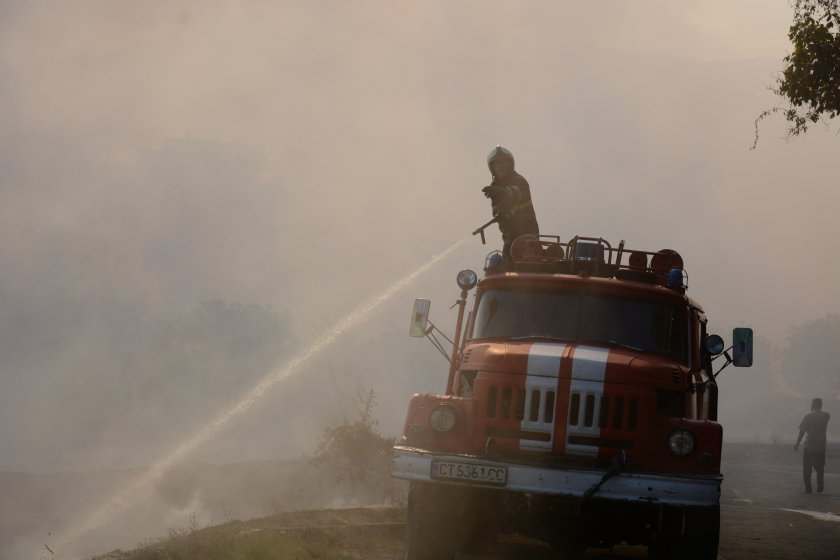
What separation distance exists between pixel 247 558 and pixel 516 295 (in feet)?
12.0

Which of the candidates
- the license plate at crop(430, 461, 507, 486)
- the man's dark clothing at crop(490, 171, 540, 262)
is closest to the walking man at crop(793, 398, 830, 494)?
the man's dark clothing at crop(490, 171, 540, 262)

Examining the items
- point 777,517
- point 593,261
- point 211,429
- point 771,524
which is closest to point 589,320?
point 593,261

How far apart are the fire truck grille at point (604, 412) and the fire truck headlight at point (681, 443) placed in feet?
1.10

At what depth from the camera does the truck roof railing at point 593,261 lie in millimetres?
11586

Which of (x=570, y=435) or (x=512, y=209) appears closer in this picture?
(x=570, y=435)

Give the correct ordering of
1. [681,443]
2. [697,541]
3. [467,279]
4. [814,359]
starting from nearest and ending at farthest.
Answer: [697,541]
[681,443]
[467,279]
[814,359]

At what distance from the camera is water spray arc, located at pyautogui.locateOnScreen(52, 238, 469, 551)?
223 ft

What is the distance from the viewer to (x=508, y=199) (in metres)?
13.4

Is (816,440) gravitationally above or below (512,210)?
below

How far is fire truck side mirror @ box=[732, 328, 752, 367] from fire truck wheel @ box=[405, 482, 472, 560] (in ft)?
12.5

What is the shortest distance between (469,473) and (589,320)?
7.76ft

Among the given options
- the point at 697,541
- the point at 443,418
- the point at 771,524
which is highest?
the point at 443,418

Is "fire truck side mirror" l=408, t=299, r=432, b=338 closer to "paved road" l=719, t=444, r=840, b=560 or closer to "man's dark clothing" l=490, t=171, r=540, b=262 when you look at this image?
"man's dark clothing" l=490, t=171, r=540, b=262

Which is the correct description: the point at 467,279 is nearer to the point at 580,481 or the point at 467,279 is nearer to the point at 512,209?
the point at 512,209
